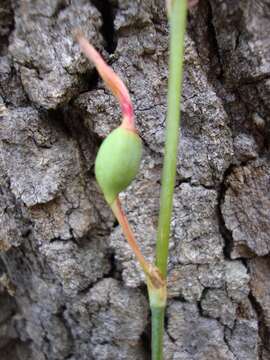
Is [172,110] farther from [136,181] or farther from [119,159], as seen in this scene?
[136,181]

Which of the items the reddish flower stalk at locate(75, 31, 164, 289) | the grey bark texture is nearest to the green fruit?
the reddish flower stalk at locate(75, 31, 164, 289)

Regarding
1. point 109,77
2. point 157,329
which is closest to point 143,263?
point 157,329

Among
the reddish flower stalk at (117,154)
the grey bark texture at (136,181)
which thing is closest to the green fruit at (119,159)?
the reddish flower stalk at (117,154)

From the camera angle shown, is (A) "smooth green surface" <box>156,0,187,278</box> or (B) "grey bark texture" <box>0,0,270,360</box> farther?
(B) "grey bark texture" <box>0,0,270,360</box>

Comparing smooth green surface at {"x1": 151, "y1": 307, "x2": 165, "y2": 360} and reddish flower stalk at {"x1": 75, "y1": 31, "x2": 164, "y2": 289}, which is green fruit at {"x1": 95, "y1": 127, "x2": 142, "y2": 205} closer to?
reddish flower stalk at {"x1": 75, "y1": 31, "x2": 164, "y2": 289}

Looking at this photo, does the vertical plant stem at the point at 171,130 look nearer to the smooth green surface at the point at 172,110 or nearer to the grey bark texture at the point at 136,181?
the smooth green surface at the point at 172,110

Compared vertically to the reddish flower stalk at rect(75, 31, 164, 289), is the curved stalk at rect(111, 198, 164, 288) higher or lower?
lower
